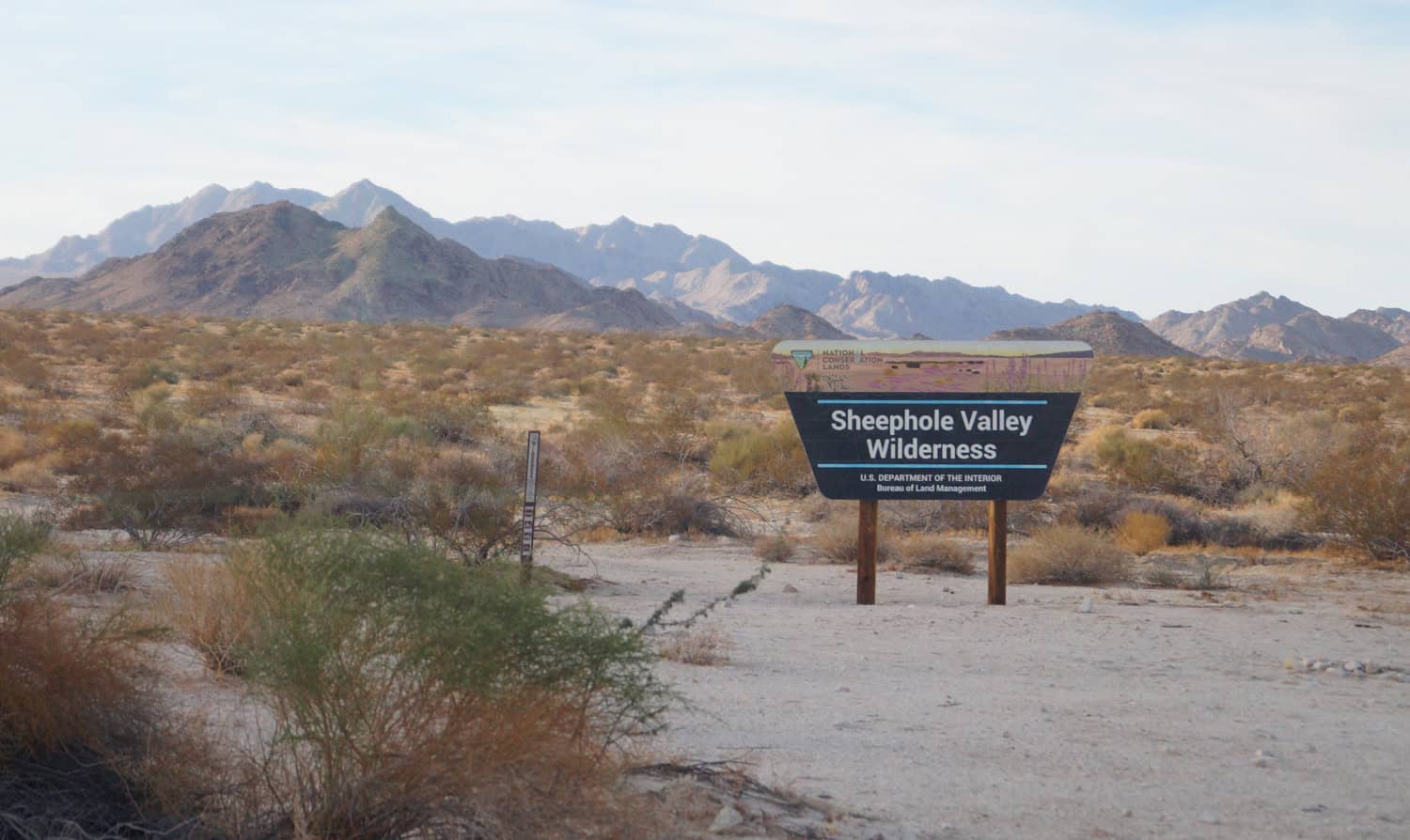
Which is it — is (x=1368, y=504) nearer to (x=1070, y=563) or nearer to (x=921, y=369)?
(x=1070, y=563)

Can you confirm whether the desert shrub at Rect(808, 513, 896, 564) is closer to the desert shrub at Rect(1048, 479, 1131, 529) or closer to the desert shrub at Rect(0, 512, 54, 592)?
the desert shrub at Rect(1048, 479, 1131, 529)

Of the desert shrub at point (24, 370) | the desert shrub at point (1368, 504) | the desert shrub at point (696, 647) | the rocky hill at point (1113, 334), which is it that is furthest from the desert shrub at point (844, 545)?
the rocky hill at point (1113, 334)

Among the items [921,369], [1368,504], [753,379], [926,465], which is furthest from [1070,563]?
[753,379]

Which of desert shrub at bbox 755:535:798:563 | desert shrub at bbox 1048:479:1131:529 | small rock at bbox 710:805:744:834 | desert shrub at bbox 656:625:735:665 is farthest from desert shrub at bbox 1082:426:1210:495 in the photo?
small rock at bbox 710:805:744:834

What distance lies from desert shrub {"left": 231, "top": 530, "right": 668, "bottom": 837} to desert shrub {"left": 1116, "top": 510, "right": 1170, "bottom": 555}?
13566mm

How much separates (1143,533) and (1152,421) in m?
17.7

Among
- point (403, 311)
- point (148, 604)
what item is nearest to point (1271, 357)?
point (403, 311)

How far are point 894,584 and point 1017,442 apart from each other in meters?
2.36

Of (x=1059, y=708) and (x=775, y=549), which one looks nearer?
(x=1059, y=708)

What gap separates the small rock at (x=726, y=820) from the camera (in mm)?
5469

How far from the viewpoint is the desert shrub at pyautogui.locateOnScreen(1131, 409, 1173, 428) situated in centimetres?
3369

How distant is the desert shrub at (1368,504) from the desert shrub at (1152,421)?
16.4 m

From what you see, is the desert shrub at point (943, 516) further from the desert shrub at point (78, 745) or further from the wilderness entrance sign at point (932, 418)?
the desert shrub at point (78, 745)

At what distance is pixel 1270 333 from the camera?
155 metres
